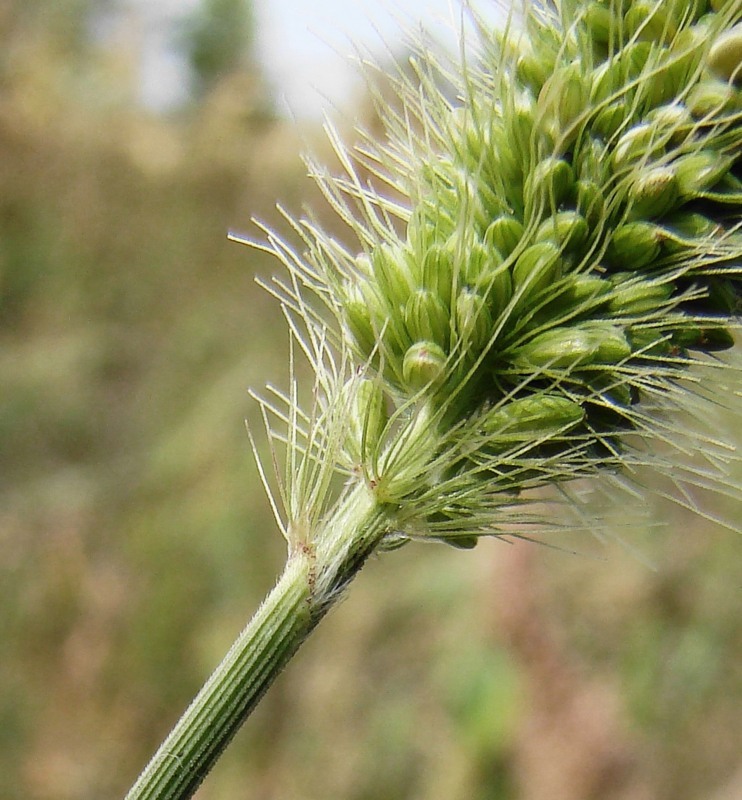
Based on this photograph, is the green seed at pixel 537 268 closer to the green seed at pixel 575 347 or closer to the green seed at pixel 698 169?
the green seed at pixel 575 347

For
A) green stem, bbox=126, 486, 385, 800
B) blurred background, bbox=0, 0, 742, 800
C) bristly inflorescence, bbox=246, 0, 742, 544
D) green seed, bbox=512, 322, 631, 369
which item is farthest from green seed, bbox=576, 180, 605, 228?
blurred background, bbox=0, 0, 742, 800

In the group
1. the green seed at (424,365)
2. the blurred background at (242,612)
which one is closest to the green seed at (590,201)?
the green seed at (424,365)

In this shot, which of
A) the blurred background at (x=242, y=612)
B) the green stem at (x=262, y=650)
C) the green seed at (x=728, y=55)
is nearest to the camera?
the green stem at (x=262, y=650)

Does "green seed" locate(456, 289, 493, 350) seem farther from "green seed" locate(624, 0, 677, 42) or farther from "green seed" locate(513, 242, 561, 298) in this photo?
"green seed" locate(624, 0, 677, 42)

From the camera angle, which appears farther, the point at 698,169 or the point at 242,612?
the point at 242,612

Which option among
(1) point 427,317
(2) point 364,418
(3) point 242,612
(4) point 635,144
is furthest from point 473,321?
(3) point 242,612

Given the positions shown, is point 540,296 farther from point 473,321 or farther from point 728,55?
point 728,55

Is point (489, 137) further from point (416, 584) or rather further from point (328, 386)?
point (416, 584)

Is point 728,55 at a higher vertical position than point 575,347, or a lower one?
higher
